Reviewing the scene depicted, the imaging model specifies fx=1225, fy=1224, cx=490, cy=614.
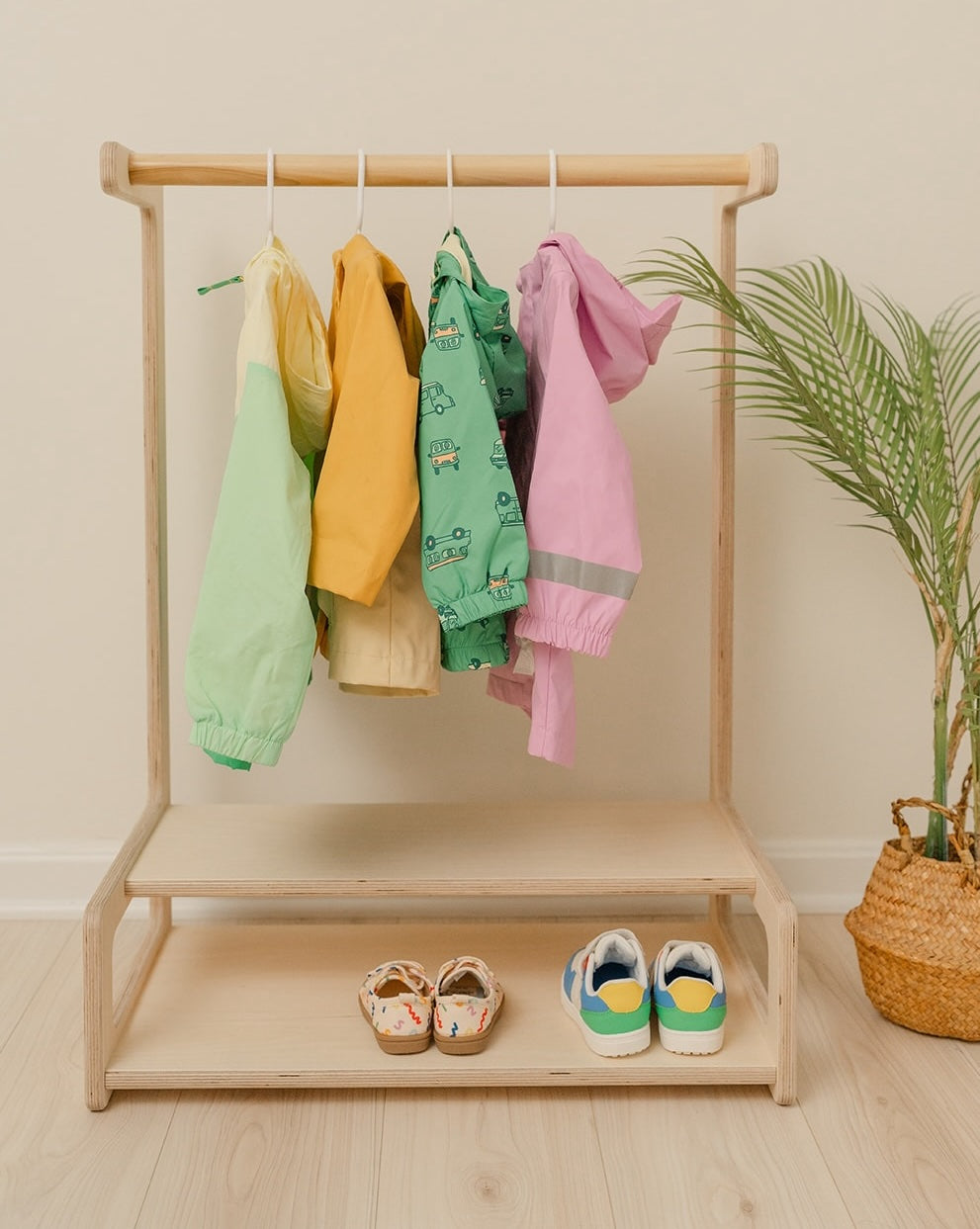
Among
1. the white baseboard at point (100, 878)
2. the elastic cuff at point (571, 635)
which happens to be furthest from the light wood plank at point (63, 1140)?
the elastic cuff at point (571, 635)

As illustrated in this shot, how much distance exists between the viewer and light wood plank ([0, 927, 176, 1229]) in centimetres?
149

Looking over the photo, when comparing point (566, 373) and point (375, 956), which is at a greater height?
point (566, 373)

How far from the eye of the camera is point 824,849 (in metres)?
2.37

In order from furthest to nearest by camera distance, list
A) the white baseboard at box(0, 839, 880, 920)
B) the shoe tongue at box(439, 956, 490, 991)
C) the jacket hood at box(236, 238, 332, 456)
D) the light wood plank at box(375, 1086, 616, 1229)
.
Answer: the white baseboard at box(0, 839, 880, 920) < the shoe tongue at box(439, 956, 490, 991) < the jacket hood at box(236, 238, 332, 456) < the light wood plank at box(375, 1086, 616, 1229)

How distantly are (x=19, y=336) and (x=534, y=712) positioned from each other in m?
1.22

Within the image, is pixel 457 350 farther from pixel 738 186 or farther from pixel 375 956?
pixel 375 956

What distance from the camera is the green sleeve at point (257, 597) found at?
1.54 m

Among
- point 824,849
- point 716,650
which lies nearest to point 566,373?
point 716,650

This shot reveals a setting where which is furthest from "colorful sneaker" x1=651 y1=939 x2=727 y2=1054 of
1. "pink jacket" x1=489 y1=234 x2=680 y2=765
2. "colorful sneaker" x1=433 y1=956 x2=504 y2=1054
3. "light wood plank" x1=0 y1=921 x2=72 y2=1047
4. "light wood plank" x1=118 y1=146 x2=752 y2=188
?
"light wood plank" x1=118 y1=146 x2=752 y2=188

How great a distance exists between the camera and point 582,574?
1606 millimetres

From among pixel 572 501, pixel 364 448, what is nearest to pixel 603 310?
pixel 572 501

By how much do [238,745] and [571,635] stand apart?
0.45 metres

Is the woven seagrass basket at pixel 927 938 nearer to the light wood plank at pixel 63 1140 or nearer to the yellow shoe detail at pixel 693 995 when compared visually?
the yellow shoe detail at pixel 693 995

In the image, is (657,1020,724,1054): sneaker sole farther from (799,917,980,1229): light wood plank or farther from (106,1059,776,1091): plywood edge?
(799,917,980,1229): light wood plank
